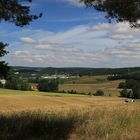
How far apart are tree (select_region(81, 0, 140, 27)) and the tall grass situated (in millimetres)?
3170

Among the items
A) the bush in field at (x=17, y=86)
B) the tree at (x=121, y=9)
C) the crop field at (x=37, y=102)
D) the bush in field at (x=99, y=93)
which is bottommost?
the bush in field at (x=99, y=93)

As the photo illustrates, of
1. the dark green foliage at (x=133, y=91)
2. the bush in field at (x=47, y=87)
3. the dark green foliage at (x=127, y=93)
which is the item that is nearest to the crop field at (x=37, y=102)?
the dark green foliage at (x=133, y=91)

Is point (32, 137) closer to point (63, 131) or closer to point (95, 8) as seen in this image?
point (63, 131)

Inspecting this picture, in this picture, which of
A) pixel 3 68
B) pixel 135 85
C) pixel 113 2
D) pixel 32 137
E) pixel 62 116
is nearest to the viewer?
pixel 32 137

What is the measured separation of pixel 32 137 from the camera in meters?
12.1

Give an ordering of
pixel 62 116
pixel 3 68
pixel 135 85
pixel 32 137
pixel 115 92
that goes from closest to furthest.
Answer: pixel 32 137 → pixel 62 116 → pixel 3 68 → pixel 135 85 → pixel 115 92

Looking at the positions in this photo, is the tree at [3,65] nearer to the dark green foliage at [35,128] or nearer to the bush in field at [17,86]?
the dark green foliage at [35,128]

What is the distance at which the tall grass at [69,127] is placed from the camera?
484 inches

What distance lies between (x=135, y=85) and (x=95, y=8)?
94.8m

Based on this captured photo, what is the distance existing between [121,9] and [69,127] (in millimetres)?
3787

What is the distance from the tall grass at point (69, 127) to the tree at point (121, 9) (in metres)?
3.17

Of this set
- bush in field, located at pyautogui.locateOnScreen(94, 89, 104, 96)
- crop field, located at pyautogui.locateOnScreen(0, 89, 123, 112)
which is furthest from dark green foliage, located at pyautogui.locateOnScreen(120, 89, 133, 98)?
crop field, located at pyautogui.locateOnScreen(0, 89, 123, 112)

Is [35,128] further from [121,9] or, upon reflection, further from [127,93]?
[127,93]

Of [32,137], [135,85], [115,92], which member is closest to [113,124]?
[32,137]
